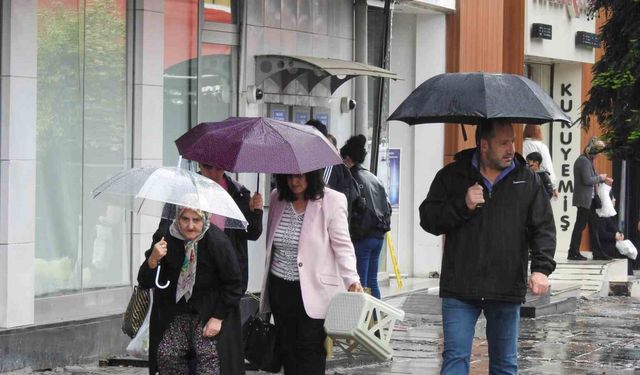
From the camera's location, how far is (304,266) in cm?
829

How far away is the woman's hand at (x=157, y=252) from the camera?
7402mm

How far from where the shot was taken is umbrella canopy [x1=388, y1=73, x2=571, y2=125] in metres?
7.92

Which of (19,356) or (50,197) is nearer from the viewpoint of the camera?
(19,356)

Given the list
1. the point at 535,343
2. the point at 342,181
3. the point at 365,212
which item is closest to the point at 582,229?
the point at 535,343

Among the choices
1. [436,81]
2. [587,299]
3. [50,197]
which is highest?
[436,81]

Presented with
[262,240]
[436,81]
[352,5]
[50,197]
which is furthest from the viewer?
[352,5]

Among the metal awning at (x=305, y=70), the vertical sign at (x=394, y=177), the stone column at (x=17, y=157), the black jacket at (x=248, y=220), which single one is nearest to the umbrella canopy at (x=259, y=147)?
the black jacket at (x=248, y=220)

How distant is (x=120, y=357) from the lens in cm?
1224

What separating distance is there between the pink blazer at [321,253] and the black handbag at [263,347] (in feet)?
0.41

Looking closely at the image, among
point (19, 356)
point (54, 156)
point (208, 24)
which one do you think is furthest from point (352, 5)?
point (19, 356)

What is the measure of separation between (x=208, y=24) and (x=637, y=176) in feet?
42.9

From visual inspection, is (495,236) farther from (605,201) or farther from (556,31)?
(556,31)

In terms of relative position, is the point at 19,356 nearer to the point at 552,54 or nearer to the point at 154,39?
the point at 154,39

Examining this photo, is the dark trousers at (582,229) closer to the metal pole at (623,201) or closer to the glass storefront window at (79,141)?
the metal pole at (623,201)
